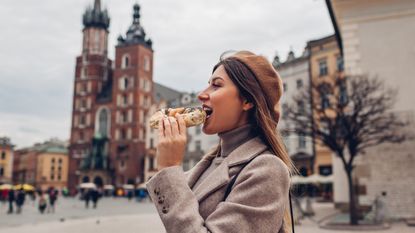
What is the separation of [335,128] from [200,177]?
14.1 m

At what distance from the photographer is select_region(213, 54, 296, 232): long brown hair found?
178 centimetres

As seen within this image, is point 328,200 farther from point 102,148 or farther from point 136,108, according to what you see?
point 102,148

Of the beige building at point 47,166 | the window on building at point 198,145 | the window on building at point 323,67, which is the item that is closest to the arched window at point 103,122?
the window on building at point 198,145

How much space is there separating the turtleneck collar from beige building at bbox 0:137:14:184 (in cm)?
9252

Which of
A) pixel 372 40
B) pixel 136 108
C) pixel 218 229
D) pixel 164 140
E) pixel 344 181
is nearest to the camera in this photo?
pixel 218 229

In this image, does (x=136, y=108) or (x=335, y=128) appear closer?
(x=335, y=128)

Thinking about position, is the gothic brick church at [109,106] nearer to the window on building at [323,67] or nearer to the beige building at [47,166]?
the beige building at [47,166]

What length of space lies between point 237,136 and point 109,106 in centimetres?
6642

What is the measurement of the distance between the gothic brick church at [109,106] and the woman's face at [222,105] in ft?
198

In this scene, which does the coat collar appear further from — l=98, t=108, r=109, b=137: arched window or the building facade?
l=98, t=108, r=109, b=137: arched window

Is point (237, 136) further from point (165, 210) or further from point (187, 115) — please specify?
point (165, 210)

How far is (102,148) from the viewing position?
65062 mm

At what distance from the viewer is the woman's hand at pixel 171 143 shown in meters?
1.69

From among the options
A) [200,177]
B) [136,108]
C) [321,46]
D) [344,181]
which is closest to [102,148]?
[136,108]
